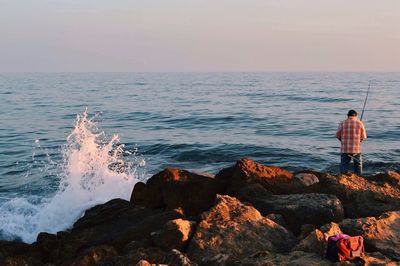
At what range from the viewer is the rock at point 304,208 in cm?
662

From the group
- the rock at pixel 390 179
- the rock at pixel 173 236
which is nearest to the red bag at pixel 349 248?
the rock at pixel 173 236

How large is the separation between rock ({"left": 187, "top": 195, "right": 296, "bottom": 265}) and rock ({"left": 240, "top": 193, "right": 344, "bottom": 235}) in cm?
63

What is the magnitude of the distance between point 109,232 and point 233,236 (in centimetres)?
218

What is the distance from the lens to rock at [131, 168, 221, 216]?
776 cm

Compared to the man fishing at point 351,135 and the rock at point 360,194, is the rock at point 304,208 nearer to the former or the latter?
the rock at point 360,194

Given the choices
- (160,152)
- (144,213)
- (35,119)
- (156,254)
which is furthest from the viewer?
(35,119)

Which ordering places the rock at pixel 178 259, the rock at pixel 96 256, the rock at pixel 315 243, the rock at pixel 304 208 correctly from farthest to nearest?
1. the rock at pixel 304 208
2. the rock at pixel 96 256
3. the rock at pixel 315 243
4. the rock at pixel 178 259

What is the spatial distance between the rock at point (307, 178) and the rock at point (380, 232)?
201 cm

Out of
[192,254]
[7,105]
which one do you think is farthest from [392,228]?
[7,105]

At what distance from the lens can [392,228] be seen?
19.5ft

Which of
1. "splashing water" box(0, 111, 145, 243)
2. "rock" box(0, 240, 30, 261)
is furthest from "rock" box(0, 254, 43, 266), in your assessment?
"splashing water" box(0, 111, 145, 243)

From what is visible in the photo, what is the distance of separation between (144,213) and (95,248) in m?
1.60

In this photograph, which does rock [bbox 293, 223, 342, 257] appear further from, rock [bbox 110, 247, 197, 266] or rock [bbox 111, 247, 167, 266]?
rock [bbox 111, 247, 167, 266]

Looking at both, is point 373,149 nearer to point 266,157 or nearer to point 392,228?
point 266,157
